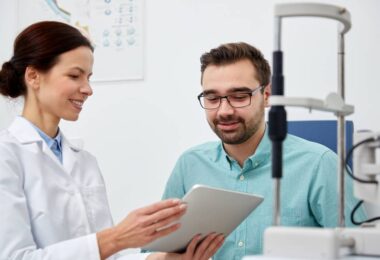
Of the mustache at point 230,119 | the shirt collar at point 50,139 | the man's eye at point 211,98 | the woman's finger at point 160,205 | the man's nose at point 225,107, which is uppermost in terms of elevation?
the man's eye at point 211,98

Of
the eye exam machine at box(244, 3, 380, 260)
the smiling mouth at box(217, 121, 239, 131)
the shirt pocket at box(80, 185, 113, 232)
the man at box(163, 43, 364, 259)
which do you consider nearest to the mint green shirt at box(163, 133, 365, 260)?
the man at box(163, 43, 364, 259)

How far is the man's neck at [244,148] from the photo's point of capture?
1.60 meters

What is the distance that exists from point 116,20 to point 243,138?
44.4 inches

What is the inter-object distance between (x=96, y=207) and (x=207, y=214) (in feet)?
1.53

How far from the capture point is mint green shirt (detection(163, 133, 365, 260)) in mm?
1464

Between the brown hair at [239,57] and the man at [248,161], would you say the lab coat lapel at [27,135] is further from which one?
the brown hair at [239,57]

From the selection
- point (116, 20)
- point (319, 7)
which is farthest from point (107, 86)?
point (319, 7)

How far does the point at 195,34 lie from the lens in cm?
226

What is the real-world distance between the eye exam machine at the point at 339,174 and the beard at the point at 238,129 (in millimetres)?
596

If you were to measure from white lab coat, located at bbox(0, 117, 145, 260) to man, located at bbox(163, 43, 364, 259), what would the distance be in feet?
0.99

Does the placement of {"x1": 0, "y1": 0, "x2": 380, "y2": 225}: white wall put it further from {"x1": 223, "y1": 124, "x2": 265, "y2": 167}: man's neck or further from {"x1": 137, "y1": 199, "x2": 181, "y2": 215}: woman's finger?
{"x1": 137, "y1": 199, "x2": 181, "y2": 215}: woman's finger

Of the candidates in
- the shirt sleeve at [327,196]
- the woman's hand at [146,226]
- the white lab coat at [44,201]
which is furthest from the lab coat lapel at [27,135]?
the shirt sleeve at [327,196]

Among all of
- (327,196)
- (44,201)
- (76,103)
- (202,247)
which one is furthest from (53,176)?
(327,196)

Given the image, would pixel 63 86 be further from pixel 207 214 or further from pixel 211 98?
pixel 207 214
